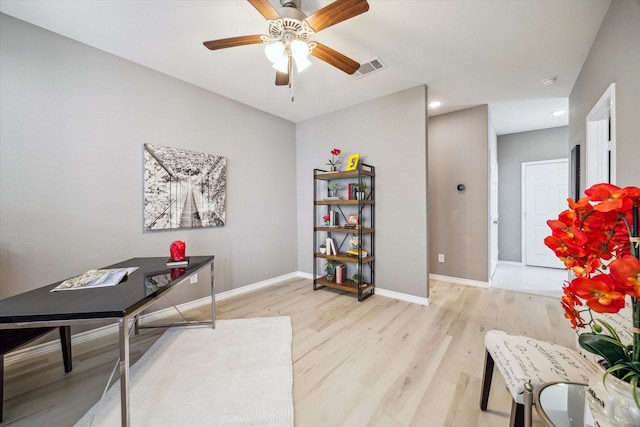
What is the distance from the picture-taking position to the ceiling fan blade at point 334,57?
179 cm

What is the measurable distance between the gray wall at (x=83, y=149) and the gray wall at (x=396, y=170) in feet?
5.74

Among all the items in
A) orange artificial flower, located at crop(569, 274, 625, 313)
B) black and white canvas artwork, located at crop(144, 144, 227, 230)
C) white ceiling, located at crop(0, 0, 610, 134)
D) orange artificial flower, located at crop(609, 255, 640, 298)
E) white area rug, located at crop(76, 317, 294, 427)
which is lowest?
white area rug, located at crop(76, 317, 294, 427)

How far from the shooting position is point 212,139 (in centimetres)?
308

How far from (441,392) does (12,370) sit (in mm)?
3022

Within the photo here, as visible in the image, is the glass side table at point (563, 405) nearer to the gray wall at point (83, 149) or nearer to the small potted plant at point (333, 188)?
the small potted plant at point (333, 188)

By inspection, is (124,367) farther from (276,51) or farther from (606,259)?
(276,51)

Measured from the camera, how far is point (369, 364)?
6.00 feet

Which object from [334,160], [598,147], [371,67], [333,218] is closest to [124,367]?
[333,218]

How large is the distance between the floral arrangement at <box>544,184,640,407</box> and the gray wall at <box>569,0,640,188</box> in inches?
48.1

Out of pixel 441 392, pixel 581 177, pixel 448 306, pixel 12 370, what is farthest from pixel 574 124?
pixel 12 370

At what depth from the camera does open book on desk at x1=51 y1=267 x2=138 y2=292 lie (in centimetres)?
146

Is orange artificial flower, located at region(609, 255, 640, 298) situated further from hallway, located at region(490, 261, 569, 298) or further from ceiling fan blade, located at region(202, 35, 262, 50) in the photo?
hallway, located at region(490, 261, 569, 298)

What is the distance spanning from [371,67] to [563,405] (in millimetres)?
2842

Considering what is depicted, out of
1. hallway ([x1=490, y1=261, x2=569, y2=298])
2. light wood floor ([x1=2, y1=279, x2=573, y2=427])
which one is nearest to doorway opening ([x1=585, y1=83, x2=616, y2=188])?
light wood floor ([x1=2, y1=279, x2=573, y2=427])
